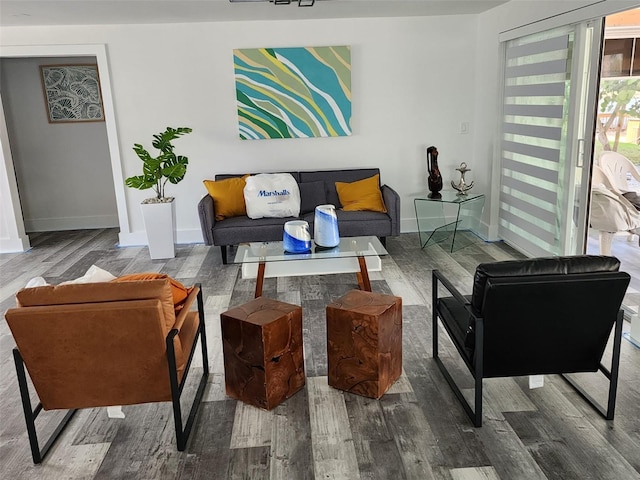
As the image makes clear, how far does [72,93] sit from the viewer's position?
21.2 feet

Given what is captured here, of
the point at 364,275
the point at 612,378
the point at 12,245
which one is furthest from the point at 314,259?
the point at 12,245

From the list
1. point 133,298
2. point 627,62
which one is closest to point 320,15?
point 627,62

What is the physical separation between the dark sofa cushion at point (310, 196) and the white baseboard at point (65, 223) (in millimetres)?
2867

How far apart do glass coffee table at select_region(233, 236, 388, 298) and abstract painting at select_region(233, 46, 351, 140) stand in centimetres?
161

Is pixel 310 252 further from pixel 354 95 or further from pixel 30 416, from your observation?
pixel 354 95

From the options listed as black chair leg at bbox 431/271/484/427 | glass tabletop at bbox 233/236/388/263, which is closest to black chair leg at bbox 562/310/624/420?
black chair leg at bbox 431/271/484/427

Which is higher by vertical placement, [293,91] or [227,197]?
[293,91]

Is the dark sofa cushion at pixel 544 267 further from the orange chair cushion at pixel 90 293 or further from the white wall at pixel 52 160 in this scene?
the white wall at pixel 52 160

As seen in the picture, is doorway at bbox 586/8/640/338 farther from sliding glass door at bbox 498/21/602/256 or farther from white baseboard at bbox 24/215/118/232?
white baseboard at bbox 24/215/118/232

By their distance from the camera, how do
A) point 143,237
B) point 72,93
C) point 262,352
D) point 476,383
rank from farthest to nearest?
point 72,93 < point 143,237 < point 262,352 < point 476,383

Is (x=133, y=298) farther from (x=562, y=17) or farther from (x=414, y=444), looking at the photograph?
(x=562, y=17)

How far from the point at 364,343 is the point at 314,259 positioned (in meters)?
1.52

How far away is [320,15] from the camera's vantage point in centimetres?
524

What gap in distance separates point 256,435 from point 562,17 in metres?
3.56
